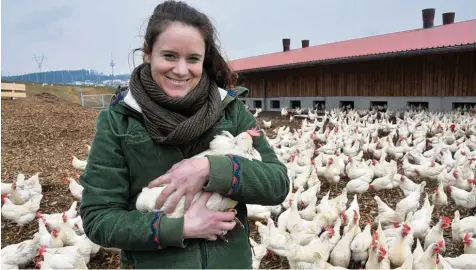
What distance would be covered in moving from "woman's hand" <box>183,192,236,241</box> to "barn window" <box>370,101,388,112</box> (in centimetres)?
1375

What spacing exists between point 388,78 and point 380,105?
1.20 m

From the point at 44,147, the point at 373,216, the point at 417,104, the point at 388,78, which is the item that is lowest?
the point at 373,216

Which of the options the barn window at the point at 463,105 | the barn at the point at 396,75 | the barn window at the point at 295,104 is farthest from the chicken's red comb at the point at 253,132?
the barn window at the point at 295,104

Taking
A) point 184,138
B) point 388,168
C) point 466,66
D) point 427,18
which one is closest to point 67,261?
point 184,138

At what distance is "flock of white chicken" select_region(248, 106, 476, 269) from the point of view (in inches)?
129

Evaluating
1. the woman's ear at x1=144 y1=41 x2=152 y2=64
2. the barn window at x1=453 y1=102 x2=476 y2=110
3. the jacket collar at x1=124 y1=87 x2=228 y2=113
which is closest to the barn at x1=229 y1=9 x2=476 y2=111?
the barn window at x1=453 y1=102 x2=476 y2=110

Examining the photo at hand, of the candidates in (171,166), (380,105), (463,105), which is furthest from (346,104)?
(171,166)

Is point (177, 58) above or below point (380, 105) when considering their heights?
above

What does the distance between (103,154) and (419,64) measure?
541 inches

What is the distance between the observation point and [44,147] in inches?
343

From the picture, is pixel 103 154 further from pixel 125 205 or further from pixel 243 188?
pixel 243 188

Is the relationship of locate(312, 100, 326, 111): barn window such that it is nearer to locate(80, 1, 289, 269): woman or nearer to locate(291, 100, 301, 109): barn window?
locate(291, 100, 301, 109): barn window

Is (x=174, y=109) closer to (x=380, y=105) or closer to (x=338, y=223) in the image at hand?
(x=338, y=223)

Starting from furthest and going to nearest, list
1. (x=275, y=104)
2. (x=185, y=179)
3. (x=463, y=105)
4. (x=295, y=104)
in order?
(x=275, y=104) < (x=295, y=104) < (x=463, y=105) < (x=185, y=179)
